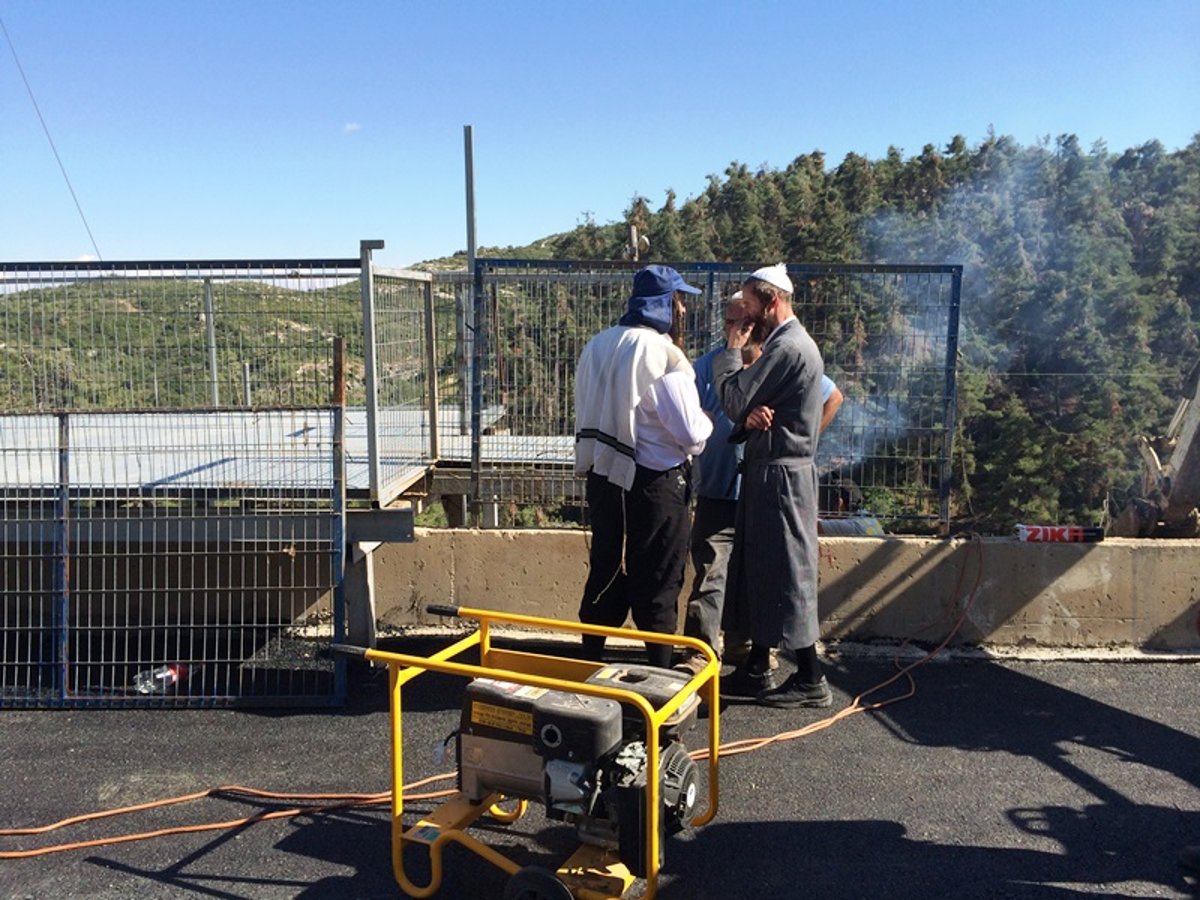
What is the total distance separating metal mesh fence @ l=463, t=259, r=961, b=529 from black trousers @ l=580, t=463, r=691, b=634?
195 centimetres

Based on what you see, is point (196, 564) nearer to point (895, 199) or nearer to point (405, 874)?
point (405, 874)

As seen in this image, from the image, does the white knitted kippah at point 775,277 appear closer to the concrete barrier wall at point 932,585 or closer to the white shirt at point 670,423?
the white shirt at point 670,423

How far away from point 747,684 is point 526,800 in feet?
7.33

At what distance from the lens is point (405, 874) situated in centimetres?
363

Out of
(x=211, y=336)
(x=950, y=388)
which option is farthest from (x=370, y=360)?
(x=950, y=388)

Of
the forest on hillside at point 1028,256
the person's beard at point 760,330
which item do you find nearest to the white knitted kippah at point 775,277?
the person's beard at point 760,330

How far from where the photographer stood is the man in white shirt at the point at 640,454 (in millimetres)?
4680

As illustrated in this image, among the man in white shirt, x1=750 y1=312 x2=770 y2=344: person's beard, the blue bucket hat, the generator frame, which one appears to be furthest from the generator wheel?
x1=750 y1=312 x2=770 y2=344: person's beard

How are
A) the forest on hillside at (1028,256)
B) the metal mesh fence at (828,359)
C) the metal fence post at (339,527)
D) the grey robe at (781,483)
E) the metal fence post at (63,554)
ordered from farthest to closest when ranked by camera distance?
the forest on hillside at (1028,256)
the metal mesh fence at (828,359)
the metal fence post at (63,554)
the metal fence post at (339,527)
the grey robe at (781,483)

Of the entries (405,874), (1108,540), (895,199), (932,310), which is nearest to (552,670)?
(405,874)

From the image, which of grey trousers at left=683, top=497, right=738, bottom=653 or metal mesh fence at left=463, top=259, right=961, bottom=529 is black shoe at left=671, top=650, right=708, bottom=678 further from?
metal mesh fence at left=463, top=259, right=961, bottom=529

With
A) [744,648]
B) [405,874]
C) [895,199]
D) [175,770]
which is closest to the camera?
[405,874]

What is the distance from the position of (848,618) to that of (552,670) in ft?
10.4

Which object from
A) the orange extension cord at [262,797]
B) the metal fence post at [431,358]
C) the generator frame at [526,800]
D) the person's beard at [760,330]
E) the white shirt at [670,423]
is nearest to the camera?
the generator frame at [526,800]
